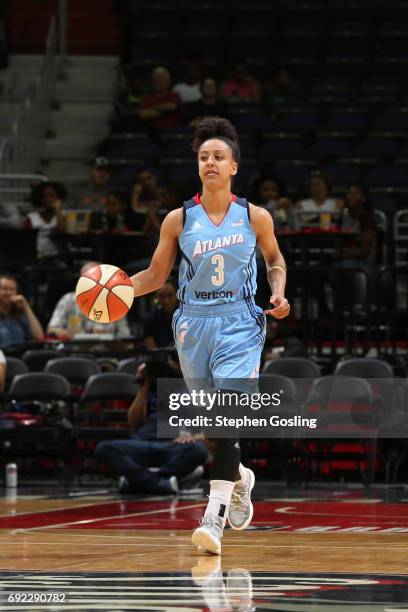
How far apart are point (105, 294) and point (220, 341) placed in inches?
26.5

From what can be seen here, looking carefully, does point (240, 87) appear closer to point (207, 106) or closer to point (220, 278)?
point (207, 106)

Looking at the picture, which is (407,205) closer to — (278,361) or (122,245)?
(122,245)

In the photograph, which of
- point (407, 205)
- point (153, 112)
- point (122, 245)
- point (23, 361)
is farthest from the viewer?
point (153, 112)

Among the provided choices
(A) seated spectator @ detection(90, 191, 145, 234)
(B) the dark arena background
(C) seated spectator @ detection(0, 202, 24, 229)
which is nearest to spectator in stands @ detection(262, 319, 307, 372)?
(B) the dark arena background

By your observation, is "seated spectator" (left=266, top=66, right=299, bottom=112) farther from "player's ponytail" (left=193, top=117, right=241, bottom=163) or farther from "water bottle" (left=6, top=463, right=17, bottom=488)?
"player's ponytail" (left=193, top=117, right=241, bottom=163)

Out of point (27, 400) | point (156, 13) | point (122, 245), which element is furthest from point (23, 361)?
point (156, 13)

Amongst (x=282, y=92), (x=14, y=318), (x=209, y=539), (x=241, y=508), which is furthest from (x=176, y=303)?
(x=282, y=92)

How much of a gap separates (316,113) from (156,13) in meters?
4.43

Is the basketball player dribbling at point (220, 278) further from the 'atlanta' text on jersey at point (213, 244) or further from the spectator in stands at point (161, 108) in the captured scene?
the spectator in stands at point (161, 108)

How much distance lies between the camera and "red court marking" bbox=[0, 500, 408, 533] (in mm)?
8312

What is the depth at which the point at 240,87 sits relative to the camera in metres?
21.2

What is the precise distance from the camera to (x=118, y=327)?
14.6m

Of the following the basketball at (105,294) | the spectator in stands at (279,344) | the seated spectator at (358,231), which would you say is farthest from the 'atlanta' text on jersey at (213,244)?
the seated spectator at (358,231)

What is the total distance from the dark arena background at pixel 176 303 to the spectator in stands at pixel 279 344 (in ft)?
0.10
